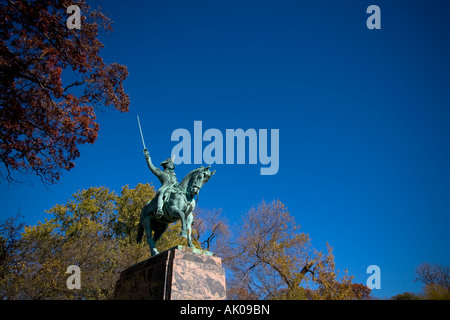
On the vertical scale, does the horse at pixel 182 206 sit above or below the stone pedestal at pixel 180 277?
above

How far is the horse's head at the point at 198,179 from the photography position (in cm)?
786

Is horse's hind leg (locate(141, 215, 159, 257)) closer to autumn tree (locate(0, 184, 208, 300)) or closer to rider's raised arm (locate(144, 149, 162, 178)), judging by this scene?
rider's raised arm (locate(144, 149, 162, 178))

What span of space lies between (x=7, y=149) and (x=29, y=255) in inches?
375

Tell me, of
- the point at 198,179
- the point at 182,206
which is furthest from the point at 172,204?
the point at 198,179

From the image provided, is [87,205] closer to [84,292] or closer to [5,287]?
[84,292]

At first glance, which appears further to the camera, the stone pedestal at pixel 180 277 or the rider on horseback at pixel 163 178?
the rider on horseback at pixel 163 178

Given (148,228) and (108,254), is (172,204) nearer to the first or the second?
(148,228)

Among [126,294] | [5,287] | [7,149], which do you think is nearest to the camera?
[126,294]

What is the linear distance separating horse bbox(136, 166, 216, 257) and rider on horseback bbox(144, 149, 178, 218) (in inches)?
5.2

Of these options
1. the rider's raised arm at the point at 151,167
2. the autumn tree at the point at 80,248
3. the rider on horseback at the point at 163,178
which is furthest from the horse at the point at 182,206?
the autumn tree at the point at 80,248

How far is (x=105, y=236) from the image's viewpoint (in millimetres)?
24234

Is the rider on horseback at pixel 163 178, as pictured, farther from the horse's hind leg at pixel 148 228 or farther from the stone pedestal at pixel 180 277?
the stone pedestal at pixel 180 277

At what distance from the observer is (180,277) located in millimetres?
6062
